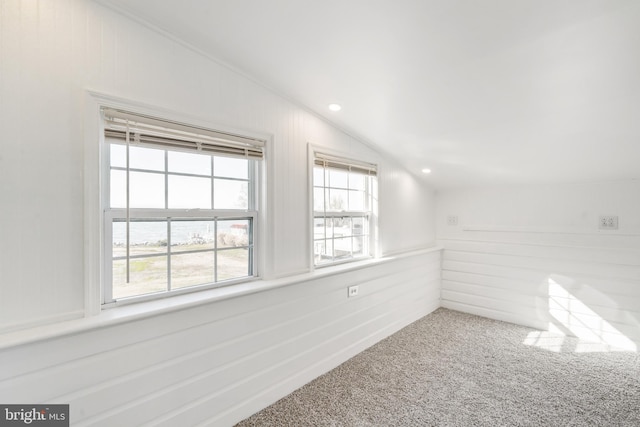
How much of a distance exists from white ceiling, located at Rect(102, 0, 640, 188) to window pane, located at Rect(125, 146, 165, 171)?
0.69m

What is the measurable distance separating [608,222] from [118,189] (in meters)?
4.25

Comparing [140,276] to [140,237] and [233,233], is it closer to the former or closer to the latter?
[140,237]

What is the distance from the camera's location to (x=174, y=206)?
6.10 ft

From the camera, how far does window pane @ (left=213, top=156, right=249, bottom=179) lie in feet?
6.78

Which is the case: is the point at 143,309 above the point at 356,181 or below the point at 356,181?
below

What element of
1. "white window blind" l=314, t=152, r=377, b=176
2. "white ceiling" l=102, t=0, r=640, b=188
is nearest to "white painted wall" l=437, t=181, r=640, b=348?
"white ceiling" l=102, t=0, r=640, b=188

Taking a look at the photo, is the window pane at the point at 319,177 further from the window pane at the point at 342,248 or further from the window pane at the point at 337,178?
the window pane at the point at 342,248

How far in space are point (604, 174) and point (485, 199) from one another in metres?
1.12

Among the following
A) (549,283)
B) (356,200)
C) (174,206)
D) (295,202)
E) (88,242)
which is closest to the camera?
(88,242)

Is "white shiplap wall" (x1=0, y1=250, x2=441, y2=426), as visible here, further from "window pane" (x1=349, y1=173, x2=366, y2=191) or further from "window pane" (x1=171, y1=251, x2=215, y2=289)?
"window pane" (x1=349, y1=173, x2=366, y2=191)

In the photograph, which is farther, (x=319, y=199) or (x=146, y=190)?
(x=319, y=199)

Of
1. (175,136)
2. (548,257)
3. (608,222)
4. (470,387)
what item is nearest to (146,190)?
(175,136)

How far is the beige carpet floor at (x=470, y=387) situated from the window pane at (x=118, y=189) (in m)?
1.53

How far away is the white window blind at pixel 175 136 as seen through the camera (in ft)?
5.16
